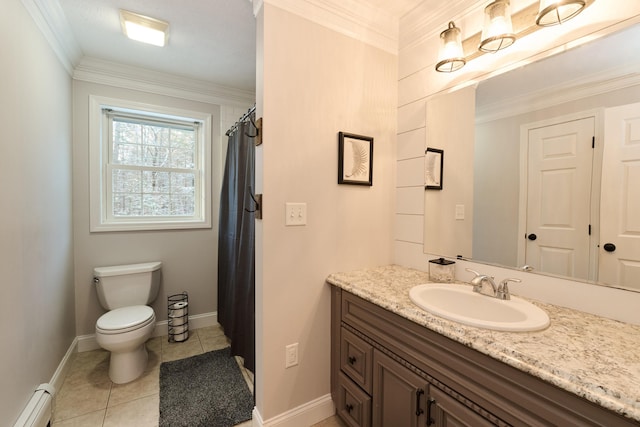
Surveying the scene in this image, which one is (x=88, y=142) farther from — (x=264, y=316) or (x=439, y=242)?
(x=439, y=242)

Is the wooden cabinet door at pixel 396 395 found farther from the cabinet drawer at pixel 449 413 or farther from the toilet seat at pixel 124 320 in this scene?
the toilet seat at pixel 124 320

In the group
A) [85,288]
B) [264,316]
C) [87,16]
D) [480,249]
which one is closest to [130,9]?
[87,16]

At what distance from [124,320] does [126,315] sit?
93 mm

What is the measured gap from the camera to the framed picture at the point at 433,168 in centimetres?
157

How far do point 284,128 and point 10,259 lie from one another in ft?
4.74

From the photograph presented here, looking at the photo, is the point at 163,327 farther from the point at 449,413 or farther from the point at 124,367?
the point at 449,413

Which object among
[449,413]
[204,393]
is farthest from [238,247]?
[449,413]

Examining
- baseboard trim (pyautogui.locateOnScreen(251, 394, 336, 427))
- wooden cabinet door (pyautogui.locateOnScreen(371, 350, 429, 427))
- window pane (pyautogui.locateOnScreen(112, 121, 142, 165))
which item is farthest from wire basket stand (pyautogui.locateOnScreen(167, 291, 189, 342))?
wooden cabinet door (pyautogui.locateOnScreen(371, 350, 429, 427))

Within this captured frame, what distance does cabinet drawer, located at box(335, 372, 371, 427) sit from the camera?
128cm

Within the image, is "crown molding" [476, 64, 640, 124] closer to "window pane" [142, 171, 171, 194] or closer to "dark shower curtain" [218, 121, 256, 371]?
"dark shower curtain" [218, 121, 256, 371]

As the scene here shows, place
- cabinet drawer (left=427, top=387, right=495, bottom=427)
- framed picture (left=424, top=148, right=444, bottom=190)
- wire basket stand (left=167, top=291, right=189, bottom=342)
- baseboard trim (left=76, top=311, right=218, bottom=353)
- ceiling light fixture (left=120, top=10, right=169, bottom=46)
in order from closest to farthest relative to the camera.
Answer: cabinet drawer (left=427, top=387, right=495, bottom=427) → framed picture (left=424, top=148, right=444, bottom=190) → ceiling light fixture (left=120, top=10, right=169, bottom=46) → baseboard trim (left=76, top=311, right=218, bottom=353) → wire basket stand (left=167, top=291, right=189, bottom=342)

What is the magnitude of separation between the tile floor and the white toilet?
0.10 meters

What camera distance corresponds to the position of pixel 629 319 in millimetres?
933

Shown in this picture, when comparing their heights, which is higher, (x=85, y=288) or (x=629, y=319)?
(x=629, y=319)
